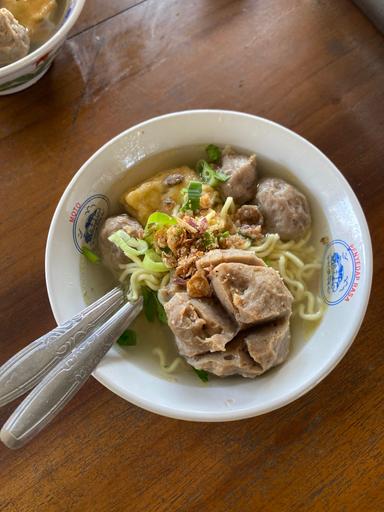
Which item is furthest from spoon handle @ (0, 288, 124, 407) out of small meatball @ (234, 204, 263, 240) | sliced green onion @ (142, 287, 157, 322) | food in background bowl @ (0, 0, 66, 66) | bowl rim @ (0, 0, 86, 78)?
food in background bowl @ (0, 0, 66, 66)

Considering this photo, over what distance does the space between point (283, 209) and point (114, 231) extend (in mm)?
535

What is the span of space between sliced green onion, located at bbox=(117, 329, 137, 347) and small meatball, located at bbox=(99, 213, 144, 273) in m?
0.22

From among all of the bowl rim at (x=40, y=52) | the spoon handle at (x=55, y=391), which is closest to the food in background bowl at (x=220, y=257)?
the spoon handle at (x=55, y=391)

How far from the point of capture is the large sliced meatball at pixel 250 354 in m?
1.39

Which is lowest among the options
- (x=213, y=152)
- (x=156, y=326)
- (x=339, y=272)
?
(x=339, y=272)

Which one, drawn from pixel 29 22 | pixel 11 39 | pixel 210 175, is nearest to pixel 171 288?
pixel 210 175

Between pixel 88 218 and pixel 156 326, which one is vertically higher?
pixel 88 218

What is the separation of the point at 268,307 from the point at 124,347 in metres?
0.47

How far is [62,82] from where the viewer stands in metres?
1.91

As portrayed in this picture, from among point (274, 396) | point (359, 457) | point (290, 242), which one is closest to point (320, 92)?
point (290, 242)

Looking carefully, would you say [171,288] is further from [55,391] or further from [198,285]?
[55,391]

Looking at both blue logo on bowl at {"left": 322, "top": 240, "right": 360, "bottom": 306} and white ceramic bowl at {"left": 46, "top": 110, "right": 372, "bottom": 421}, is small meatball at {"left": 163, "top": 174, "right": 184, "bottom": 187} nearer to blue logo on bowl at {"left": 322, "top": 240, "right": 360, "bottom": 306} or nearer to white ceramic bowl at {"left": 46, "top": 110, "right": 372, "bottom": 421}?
white ceramic bowl at {"left": 46, "top": 110, "right": 372, "bottom": 421}

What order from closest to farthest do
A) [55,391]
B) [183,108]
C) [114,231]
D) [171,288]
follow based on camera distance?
[55,391] < [171,288] < [114,231] < [183,108]

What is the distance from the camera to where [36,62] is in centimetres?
165
